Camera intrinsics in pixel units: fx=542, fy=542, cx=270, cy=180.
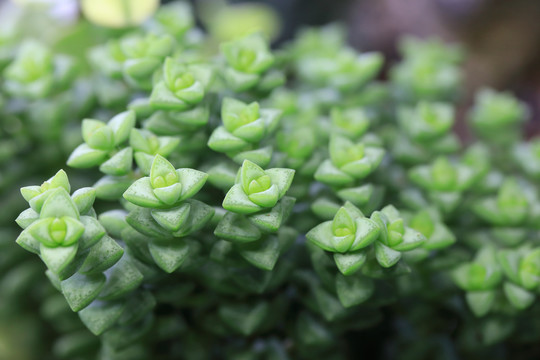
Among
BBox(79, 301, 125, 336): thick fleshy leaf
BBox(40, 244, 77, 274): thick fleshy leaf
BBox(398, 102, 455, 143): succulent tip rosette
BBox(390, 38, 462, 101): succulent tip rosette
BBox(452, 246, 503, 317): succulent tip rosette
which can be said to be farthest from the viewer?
BBox(390, 38, 462, 101): succulent tip rosette

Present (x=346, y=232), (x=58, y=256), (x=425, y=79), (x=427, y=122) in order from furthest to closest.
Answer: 1. (x=425, y=79)
2. (x=427, y=122)
3. (x=346, y=232)
4. (x=58, y=256)

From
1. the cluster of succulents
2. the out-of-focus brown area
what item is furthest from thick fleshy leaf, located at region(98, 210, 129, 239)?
the out-of-focus brown area

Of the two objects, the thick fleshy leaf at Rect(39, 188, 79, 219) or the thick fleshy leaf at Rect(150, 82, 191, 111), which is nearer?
the thick fleshy leaf at Rect(39, 188, 79, 219)

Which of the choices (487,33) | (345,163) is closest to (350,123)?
(345,163)

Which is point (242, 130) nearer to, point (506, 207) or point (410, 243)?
point (410, 243)

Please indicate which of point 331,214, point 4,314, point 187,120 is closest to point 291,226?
point 331,214

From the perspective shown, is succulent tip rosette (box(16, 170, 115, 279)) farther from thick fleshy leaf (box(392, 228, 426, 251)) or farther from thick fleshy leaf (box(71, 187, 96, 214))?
thick fleshy leaf (box(392, 228, 426, 251))
